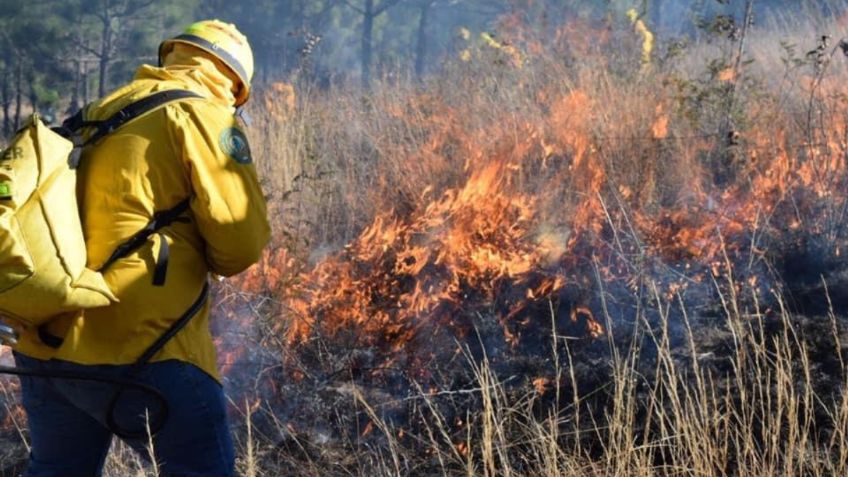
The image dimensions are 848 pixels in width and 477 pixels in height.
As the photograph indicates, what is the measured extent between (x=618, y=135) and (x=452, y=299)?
5.54ft

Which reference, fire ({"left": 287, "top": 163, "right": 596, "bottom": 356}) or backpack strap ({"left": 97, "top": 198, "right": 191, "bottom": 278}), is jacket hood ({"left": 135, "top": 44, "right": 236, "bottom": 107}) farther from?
fire ({"left": 287, "top": 163, "right": 596, "bottom": 356})

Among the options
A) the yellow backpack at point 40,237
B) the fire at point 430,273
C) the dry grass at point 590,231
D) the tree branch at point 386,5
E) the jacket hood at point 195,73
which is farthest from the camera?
the tree branch at point 386,5

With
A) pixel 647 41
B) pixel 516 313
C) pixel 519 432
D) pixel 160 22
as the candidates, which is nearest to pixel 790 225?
pixel 516 313

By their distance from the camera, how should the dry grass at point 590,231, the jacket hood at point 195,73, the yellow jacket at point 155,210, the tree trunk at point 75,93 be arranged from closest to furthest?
the yellow jacket at point 155,210
the jacket hood at point 195,73
the dry grass at point 590,231
the tree trunk at point 75,93

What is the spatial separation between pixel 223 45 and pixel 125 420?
3.54 ft

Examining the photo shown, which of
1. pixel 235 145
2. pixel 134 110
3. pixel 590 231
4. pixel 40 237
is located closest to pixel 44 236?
pixel 40 237

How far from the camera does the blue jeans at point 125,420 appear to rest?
93.1 inches

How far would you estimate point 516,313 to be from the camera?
A: 4.86 meters

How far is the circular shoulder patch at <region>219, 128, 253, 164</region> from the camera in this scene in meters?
2.36

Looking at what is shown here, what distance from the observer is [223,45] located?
102 inches

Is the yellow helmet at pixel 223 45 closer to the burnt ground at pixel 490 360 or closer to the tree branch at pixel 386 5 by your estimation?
the burnt ground at pixel 490 360

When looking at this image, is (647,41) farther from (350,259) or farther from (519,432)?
(519,432)

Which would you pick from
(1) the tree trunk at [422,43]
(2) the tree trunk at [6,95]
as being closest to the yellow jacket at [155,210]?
(2) the tree trunk at [6,95]

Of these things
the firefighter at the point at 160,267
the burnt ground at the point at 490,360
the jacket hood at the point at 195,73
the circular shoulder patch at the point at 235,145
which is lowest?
the burnt ground at the point at 490,360
